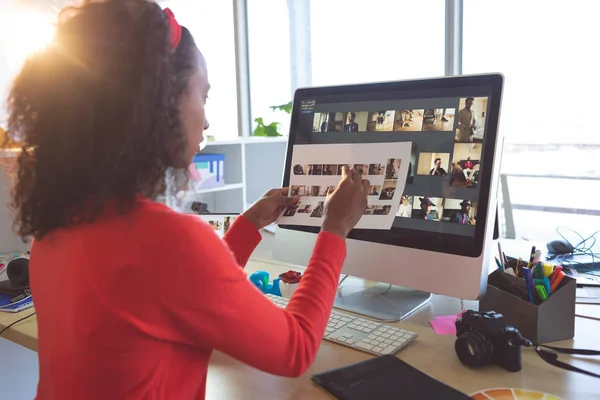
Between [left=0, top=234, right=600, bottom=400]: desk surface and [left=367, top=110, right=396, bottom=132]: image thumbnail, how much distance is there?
1.31ft

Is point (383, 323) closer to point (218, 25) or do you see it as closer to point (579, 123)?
point (579, 123)

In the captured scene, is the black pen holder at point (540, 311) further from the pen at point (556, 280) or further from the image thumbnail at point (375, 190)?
the image thumbnail at point (375, 190)

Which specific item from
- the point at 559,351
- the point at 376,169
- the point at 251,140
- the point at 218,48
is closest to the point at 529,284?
the point at 559,351

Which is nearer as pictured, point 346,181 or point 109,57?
point 109,57

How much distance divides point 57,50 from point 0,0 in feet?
8.69

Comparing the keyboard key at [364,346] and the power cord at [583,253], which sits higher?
the power cord at [583,253]

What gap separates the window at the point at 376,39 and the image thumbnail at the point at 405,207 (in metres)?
1.91

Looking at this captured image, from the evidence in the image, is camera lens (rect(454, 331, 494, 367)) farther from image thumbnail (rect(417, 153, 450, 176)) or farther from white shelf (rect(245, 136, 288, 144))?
white shelf (rect(245, 136, 288, 144))

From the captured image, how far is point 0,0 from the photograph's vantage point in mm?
2742

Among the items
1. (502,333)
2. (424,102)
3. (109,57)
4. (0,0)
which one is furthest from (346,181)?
(0,0)

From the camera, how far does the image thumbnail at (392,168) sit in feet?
3.21

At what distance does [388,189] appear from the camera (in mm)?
970

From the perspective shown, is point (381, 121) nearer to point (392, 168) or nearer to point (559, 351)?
point (392, 168)

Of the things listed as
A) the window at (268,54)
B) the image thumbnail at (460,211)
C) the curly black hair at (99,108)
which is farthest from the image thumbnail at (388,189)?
the window at (268,54)
